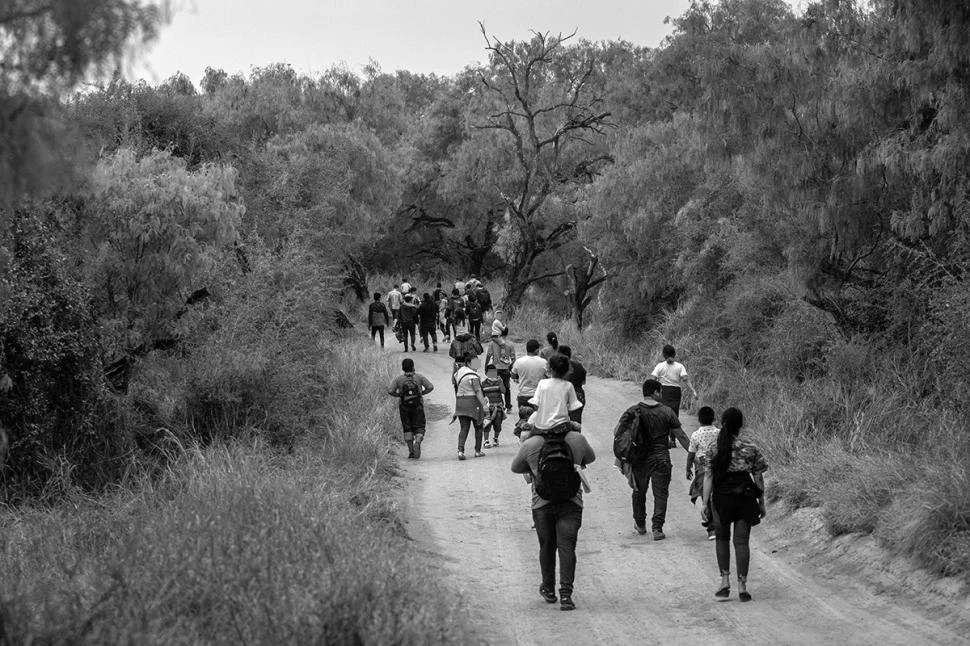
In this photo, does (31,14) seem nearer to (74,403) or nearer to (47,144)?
(47,144)

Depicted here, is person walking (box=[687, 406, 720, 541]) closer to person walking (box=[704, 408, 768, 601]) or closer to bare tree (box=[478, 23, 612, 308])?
person walking (box=[704, 408, 768, 601])

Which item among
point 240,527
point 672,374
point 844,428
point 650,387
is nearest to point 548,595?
point 240,527

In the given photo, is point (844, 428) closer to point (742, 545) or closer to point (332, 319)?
point (742, 545)

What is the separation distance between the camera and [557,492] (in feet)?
32.9

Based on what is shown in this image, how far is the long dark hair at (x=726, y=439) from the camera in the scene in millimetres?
10344

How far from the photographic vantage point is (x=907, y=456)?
12.9 m

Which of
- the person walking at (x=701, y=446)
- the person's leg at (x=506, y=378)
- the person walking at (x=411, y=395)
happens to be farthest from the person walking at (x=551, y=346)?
the person walking at (x=701, y=446)

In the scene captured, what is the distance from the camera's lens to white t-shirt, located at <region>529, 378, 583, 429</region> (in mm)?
10625

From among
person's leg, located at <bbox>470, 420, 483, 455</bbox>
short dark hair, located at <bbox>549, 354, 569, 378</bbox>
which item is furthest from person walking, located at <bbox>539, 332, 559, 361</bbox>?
short dark hair, located at <bbox>549, 354, 569, 378</bbox>

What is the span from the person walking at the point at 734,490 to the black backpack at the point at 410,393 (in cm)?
799

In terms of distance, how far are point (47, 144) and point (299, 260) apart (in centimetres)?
1462

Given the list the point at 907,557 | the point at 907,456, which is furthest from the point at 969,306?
the point at 907,557

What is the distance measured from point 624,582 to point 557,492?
179 cm

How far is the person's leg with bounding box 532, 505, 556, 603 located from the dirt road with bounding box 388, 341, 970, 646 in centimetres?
17
